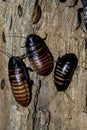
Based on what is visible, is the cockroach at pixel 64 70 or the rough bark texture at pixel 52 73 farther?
the rough bark texture at pixel 52 73

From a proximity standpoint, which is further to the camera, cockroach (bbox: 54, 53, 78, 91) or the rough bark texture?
the rough bark texture

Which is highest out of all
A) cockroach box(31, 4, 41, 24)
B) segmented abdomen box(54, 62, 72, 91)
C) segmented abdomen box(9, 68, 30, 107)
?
cockroach box(31, 4, 41, 24)

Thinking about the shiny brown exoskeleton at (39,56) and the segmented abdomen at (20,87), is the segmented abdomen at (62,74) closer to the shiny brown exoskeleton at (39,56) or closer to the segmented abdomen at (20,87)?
the shiny brown exoskeleton at (39,56)

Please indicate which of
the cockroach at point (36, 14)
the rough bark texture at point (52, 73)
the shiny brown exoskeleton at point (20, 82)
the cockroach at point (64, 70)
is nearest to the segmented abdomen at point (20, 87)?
the shiny brown exoskeleton at point (20, 82)

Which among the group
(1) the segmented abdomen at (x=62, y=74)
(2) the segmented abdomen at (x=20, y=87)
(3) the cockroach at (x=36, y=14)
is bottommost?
(2) the segmented abdomen at (x=20, y=87)

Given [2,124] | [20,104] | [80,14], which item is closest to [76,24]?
[80,14]

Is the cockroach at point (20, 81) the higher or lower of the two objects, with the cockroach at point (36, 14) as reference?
lower

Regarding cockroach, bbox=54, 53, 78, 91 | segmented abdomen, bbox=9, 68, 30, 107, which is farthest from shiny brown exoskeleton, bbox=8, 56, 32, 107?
cockroach, bbox=54, 53, 78, 91

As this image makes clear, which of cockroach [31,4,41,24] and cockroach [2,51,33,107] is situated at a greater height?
cockroach [31,4,41,24]

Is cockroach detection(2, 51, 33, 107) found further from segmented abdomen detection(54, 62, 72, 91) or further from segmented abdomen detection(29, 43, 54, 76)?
segmented abdomen detection(54, 62, 72, 91)
